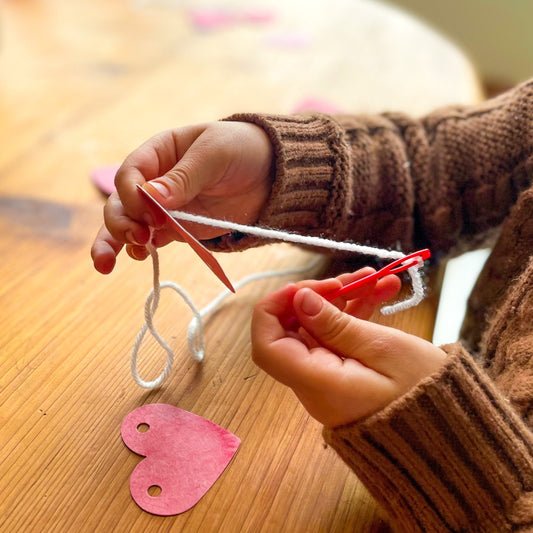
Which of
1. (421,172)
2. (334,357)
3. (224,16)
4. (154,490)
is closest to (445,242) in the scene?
(421,172)

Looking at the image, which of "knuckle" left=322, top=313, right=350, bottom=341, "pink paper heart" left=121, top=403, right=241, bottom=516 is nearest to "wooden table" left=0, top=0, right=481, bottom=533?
"pink paper heart" left=121, top=403, right=241, bottom=516

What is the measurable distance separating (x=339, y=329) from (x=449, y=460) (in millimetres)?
123

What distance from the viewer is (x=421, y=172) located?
661 millimetres

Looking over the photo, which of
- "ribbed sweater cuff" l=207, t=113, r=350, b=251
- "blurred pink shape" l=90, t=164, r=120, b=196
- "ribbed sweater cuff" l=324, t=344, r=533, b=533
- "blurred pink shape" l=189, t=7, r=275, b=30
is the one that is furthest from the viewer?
"blurred pink shape" l=189, t=7, r=275, b=30

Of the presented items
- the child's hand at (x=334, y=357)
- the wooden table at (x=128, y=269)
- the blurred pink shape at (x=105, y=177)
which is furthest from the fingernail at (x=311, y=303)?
the blurred pink shape at (x=105, y=177)

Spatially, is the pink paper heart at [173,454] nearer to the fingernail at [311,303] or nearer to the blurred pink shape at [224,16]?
the fingernail at [311,303]

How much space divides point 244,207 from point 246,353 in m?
0.15

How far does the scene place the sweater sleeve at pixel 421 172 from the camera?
616 millimetres

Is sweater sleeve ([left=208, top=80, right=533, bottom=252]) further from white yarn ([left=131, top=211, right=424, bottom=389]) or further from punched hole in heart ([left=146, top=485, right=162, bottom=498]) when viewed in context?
punched hole in heart ([left=146, top=485, right=162, bottom=498])

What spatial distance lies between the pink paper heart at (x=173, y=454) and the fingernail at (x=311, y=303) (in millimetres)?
136

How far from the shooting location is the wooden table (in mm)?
440

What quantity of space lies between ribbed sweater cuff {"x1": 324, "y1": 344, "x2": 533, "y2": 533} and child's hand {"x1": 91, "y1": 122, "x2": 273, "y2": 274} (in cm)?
23

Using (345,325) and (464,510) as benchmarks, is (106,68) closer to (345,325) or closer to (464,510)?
(345,325)

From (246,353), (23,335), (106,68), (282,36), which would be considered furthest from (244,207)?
(282,36)
